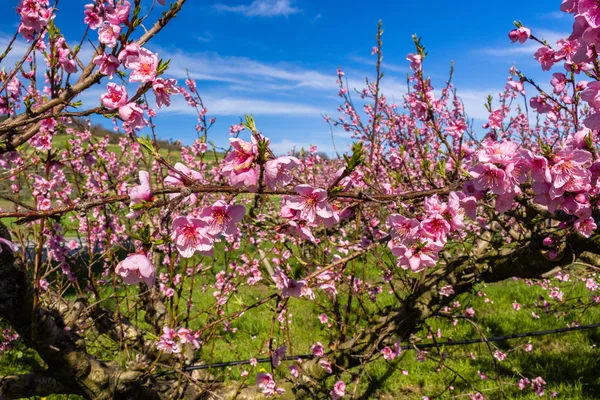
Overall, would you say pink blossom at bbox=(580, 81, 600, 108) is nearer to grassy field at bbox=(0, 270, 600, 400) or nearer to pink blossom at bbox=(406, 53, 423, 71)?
pink blossom at bbox=(406, 53, 423, 71)

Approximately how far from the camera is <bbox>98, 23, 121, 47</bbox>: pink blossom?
74.8 inches

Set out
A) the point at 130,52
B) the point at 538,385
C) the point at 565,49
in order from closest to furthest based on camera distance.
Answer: the point at 130,52 → the point at 565,49 → the point at 538,385

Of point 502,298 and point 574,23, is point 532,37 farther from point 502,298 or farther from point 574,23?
point 502,298

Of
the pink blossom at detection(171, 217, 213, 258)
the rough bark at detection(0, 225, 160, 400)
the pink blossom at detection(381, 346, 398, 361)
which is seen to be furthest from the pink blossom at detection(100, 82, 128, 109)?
the pink blossom at detection(381, 346, 398, 361)

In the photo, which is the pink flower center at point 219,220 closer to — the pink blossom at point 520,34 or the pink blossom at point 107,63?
the pink blossom at point 107,63

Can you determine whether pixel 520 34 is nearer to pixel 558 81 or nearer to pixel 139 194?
pixel 558 81

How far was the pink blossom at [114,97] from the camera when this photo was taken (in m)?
1.68

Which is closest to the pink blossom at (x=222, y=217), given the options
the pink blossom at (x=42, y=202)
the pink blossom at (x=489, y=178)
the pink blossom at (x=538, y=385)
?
the pink blossom at (x=489, y=178)

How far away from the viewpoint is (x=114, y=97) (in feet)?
5.59

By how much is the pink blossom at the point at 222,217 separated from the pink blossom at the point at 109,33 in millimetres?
1111

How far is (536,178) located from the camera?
54.1 inches

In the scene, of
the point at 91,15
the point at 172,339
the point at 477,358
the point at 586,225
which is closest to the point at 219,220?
the point at 586,225

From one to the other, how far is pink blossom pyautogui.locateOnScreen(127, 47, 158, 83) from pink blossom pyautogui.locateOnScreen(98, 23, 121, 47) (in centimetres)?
35

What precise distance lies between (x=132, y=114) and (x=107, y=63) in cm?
45
